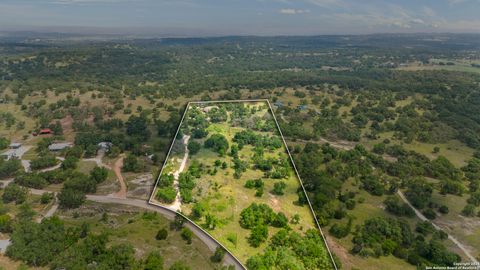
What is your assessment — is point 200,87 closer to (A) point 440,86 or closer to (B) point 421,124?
(B) point 421,124

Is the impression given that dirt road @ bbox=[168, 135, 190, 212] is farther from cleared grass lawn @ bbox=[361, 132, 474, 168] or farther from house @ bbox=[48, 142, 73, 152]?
cleared grass lawn @ bbox=[361, 132, 474, 168]

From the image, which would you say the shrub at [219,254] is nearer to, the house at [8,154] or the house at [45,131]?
the house at [8,154]

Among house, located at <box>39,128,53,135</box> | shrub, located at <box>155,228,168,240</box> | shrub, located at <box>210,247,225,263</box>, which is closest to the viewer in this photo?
shrub, located at <box>210,247,225,263</box>

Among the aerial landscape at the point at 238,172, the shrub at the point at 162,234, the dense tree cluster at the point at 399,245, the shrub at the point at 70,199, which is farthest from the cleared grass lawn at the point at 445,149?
the shrub at the point at 70,199

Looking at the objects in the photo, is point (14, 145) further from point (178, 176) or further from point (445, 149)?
point (445, 149)

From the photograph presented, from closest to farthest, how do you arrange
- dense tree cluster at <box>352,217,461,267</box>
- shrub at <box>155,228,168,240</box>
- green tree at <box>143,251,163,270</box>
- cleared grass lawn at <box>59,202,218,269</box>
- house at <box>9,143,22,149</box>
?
1. green tree at <box>143,251,163,270</box>
2. cleared grass lawn at <box>59,202,218,269</box>
3. shrub at <box>155,228,168,240</box>
4. dense tree cluster at <box>352,217,461,267</box>
5. house at <box>9,143,22,149</box>

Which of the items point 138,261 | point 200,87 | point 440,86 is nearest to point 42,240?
point 138,261

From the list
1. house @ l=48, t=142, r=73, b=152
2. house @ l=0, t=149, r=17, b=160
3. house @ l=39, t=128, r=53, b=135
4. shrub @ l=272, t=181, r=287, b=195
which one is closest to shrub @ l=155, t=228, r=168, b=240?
shrub @ l=272, t=181, r=287, b=195
